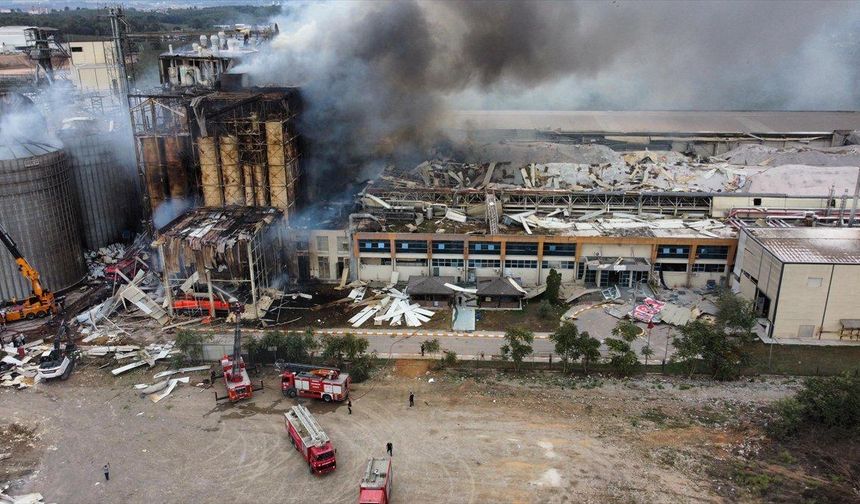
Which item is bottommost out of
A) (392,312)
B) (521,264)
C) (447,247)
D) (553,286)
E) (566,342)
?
(392,312)

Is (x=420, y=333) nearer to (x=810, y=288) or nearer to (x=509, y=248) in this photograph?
(x=509, y=248)

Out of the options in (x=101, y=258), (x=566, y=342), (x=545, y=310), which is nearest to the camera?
(x=566, y=342)

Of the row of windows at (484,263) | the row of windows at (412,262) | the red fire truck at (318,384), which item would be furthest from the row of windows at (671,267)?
the red fire truck at (318,384)

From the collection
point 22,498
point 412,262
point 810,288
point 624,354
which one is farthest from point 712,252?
point 22,498

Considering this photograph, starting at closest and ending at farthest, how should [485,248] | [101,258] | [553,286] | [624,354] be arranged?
[624,354] < [553,286] < [485,248] < [101,258]

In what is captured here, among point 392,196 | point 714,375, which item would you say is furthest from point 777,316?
point 392,196

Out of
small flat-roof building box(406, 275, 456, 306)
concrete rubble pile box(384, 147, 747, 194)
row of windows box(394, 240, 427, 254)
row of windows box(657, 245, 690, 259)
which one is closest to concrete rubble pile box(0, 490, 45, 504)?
small flat-roof building box(406, 275, 456, 306)
